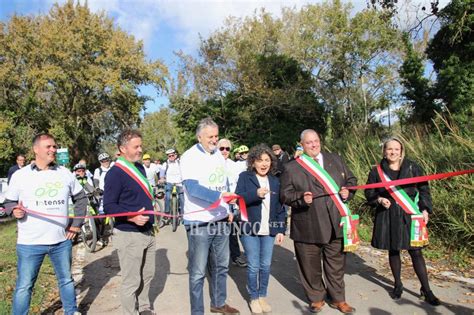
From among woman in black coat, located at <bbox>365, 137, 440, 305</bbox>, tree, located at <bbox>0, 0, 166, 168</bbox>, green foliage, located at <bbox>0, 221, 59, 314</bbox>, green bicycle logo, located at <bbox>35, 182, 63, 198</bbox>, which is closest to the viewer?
green bicycle logo, located at <bbox>35, 182, 63, 198</bbox>

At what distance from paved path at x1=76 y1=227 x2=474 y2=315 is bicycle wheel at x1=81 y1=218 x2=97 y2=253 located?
523 millimetres

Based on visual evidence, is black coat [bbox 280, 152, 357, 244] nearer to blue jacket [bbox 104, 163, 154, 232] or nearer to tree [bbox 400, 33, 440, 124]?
blue jacket [bbox 104, 163, 154, 232]

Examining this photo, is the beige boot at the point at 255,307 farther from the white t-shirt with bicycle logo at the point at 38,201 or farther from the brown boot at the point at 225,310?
the white t-shirt with bicycle logo at the point at 38,201

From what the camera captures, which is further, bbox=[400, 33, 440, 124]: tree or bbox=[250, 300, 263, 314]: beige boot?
bbox=[400, 33, 440, 124]: tree

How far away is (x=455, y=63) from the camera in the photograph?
12945 millimetres

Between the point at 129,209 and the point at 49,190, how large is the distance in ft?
2.78

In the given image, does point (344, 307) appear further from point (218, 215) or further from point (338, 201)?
point (218, 215)

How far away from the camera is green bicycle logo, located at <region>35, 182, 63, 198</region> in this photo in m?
4.04

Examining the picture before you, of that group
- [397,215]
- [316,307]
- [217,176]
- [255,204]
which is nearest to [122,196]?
[217,176]

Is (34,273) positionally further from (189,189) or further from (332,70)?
(332,70)

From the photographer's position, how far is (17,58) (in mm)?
25906

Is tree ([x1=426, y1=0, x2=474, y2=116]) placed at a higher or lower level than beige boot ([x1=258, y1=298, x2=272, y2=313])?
higher

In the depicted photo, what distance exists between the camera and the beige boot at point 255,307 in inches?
179

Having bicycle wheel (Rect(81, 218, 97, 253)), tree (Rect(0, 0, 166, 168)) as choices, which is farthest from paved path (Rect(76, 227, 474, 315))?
tree (Rect(0, 0, 166, 168))
